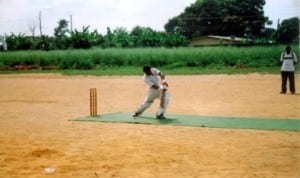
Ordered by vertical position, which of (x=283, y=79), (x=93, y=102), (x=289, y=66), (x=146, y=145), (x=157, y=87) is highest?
(x=289, y=66)

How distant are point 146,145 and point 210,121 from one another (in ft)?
8.92

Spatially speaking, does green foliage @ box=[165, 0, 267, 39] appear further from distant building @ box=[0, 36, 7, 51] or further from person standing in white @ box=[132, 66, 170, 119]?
person standing in white @ box=[132, 66, 170, 119]

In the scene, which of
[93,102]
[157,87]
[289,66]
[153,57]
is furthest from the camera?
[153,57]

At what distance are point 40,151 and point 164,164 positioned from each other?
7.24 ft

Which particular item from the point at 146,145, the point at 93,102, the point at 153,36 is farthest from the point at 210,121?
the point at 153,36

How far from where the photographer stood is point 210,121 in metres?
9.86

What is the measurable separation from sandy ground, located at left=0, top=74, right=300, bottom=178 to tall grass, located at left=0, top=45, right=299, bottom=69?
14.7 metres

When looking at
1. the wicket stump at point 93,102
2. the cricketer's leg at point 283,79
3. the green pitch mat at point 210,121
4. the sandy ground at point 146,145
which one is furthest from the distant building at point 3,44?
the green pitch mat at point 210,121

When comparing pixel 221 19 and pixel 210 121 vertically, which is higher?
pixel 221 19

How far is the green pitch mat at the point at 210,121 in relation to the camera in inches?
353

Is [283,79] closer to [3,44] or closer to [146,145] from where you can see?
[146,145]

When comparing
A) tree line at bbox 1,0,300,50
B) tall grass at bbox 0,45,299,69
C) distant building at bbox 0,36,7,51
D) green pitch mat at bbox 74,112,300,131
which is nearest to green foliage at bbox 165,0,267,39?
tree line at bbox 1,0,300,50

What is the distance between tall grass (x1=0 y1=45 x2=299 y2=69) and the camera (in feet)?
93.1

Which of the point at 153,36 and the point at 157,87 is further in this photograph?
the point at 153,36
